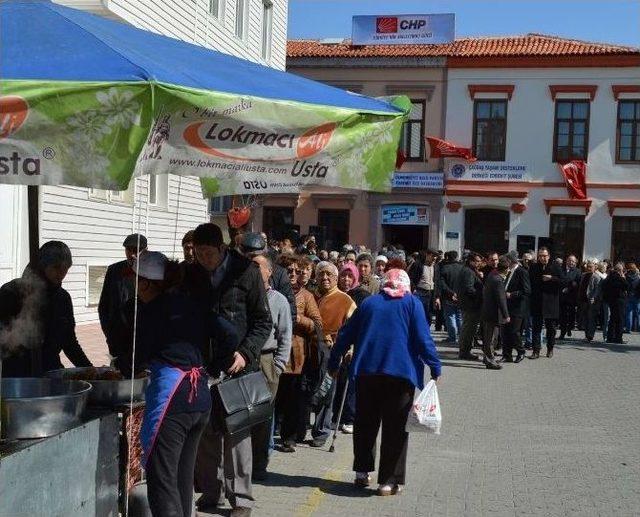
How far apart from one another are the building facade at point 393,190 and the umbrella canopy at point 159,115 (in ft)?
90.6

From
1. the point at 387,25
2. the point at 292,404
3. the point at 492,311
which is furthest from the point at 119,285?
the point at 387,25

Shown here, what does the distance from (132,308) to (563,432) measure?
19.6ft

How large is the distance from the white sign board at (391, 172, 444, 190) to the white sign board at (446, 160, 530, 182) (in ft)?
1.58

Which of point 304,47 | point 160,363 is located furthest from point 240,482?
point 304,47

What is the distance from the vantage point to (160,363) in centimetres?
461

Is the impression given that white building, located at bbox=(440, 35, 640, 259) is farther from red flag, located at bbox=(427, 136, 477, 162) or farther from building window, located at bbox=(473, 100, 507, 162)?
red flag, located at bbox=(427, 136, 477, 162)

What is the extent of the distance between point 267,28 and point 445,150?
10566 mm

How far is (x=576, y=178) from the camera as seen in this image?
31766mm

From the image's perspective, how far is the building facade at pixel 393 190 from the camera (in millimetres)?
32969

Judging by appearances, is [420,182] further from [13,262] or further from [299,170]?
[299,170]

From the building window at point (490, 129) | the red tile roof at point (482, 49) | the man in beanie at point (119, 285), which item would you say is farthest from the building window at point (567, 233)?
the man in beanie at point (119, 285)

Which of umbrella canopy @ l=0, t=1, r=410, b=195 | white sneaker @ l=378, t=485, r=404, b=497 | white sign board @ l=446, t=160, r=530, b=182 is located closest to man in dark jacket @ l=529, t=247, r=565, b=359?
white sneaker @ l=378, t=485, r=404, b=497

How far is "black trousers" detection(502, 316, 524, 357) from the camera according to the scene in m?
15.0

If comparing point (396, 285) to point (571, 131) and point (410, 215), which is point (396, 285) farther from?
point (571, 131)
